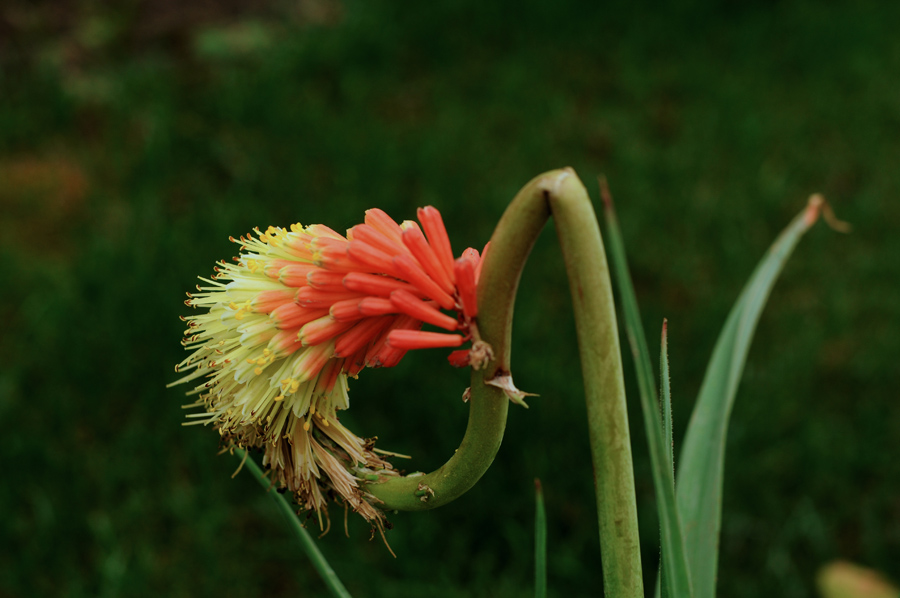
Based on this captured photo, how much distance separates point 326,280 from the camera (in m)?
0.59

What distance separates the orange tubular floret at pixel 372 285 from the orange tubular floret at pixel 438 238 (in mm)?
31

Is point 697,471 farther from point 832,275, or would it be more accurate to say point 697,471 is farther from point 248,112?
point 248,112

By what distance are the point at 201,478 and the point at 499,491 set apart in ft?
2.66

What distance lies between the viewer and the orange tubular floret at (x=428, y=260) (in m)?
0.58

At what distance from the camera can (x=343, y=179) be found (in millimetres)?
2859

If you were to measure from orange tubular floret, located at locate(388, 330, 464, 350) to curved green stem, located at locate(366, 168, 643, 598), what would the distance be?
34 millimetres

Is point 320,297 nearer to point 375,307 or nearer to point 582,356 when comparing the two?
point 375,307

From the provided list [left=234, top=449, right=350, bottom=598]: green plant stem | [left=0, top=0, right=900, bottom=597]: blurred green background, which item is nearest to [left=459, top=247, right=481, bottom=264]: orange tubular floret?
[left=234, top=449, right=350, bottom=598]: green plant stem

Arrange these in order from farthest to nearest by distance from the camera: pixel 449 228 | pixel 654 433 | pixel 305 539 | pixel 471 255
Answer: pixel 449 228
pixel 305 539
pixel 471 255
pixel 654 433

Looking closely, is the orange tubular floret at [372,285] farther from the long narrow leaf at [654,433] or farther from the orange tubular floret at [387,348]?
the long narrow leaf at [654,433]

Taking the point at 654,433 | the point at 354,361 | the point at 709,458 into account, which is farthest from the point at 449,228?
the point at 654,433

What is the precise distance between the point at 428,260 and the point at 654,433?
0.21m

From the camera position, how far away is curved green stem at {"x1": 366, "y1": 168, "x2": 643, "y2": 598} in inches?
20.0

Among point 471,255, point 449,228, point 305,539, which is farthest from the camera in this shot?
point 449,228
